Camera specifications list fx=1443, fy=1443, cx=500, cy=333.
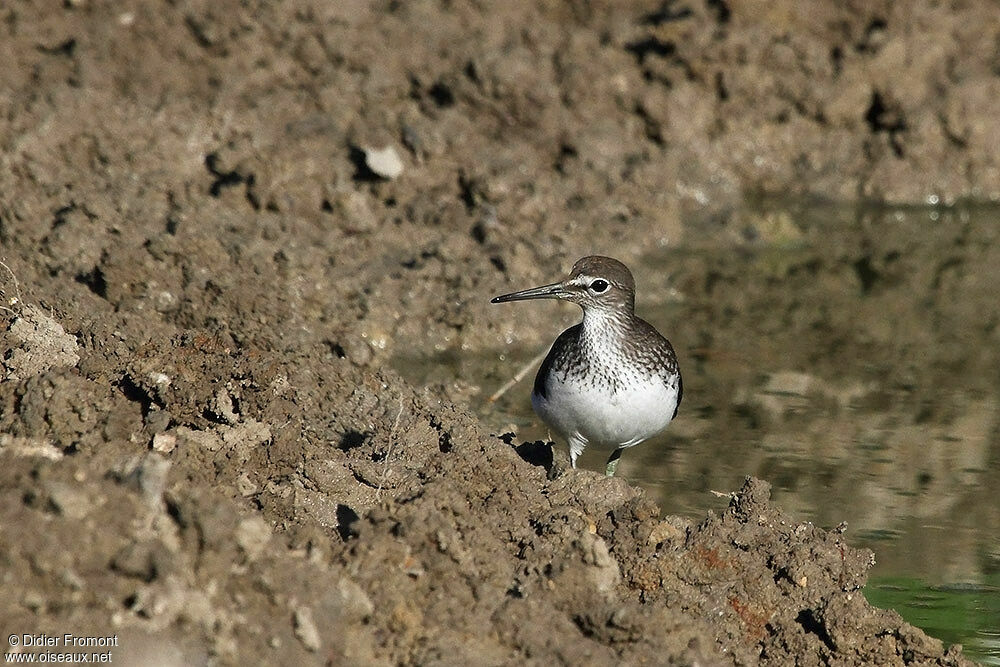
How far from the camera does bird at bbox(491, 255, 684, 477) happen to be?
22.1 ft

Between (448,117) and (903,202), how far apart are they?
13.7 ft

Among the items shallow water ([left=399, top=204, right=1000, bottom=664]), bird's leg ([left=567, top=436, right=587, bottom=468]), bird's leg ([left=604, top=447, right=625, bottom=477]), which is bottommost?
bird's leg ([left=567, top=436, right=587, bottom=468])

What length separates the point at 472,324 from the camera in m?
9.28

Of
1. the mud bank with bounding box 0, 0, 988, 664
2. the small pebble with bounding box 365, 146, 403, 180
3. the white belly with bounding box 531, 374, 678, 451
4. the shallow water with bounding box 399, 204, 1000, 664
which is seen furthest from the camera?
the small pebble with bounding box 365, 146, 403, 180

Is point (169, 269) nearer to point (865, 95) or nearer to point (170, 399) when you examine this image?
point (170, 399)

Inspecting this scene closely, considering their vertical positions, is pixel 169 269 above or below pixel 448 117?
below

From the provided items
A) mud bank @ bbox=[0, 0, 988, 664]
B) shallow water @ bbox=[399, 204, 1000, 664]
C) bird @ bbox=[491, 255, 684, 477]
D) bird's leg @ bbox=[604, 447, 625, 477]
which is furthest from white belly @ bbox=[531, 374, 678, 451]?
shallow water @ bbox=[399, 204, 1000, 664]

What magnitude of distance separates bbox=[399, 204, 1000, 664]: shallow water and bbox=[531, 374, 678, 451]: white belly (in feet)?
1.84

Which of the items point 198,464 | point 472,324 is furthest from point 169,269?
point 198,464

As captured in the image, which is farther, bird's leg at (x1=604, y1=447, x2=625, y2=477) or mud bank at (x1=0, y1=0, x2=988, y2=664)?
bird's leg at (x1=604, y1=447, x2=625, y2=477)

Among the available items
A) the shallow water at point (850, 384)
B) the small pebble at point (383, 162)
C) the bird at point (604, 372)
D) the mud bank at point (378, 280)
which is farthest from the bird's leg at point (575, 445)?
the small pebble at point (383, 162)

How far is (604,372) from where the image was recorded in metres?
6.79

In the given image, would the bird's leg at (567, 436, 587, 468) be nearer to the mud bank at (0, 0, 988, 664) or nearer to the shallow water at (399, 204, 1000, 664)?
the mud bank at (0, 0, 988, 664)

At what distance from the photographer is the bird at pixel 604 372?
6.74 m
